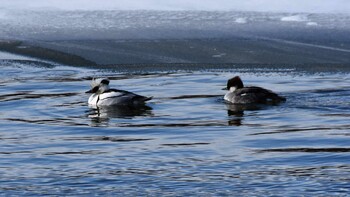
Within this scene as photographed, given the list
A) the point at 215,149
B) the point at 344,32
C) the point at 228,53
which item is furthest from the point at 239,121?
the point at 344,32

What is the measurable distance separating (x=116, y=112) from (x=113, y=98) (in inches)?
17.7

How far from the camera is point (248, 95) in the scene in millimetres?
13914

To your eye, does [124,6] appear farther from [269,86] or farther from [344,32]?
[269,86]

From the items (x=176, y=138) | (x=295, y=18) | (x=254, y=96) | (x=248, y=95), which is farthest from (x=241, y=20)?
(x=176, y=138)

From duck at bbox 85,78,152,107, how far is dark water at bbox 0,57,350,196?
15cm

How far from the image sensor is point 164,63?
17.0 m

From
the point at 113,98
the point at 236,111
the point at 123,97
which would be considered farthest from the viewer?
the point at 113,98

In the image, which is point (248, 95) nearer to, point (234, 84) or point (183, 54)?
point (234, 84)

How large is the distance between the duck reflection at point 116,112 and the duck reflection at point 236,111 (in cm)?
103

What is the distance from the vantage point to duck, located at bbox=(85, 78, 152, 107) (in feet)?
45.4

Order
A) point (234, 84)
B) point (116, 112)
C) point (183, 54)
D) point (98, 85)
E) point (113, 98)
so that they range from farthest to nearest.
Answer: point (183, 54), point (98, 85), point (234, 84), point (113, 98), point (116, 112)

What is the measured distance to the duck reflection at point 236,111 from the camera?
40.4 feet

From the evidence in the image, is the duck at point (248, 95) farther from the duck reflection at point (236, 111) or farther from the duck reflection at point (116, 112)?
the duck reflection at point (116, 112)

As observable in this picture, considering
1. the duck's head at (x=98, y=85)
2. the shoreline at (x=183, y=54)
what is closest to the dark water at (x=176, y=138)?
the duck's head at (x=98, y=85)
